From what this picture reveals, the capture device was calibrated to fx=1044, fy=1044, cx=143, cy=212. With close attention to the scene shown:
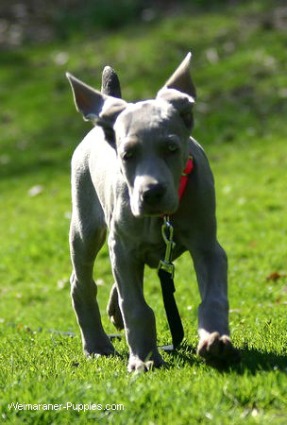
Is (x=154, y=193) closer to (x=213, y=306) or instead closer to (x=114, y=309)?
(x=213, y=306)

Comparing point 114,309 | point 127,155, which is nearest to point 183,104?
point 127,155

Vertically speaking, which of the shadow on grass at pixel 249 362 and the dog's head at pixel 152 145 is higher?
the dog's head at pixel 152 145

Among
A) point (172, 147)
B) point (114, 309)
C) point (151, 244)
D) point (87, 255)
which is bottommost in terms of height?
point (114, 309)

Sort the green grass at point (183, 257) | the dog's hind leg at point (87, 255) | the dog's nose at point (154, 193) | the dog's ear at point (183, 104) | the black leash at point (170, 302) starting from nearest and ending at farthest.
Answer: the green grass at point (183, 257), the dog's nose at point (154, 193), the dog's ear at point (183, 104), the black leash at point (170, 302), the dog's hind leg at point (87, 255)

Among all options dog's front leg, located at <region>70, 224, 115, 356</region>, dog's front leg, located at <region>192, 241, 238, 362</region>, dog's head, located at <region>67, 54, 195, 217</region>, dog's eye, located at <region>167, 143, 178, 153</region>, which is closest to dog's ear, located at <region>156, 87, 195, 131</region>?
dog's head, located at <region>67, 54, 195, 217</region>

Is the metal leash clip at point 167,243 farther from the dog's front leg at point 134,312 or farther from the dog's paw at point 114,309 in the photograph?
the dog's paw at point 114,309

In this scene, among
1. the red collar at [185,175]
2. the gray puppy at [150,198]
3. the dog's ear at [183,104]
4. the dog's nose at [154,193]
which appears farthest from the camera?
the red collar at [185,175]

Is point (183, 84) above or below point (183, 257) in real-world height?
above

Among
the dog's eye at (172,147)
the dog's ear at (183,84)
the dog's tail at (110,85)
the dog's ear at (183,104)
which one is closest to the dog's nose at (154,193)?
the dog's eye at (172,147)

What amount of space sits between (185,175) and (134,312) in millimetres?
834

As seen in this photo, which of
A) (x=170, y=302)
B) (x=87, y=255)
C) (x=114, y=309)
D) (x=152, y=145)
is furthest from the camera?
(x=114, y=309)

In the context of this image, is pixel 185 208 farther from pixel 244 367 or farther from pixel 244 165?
pixel 244 165

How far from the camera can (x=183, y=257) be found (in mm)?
10766

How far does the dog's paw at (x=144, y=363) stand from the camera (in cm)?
577
